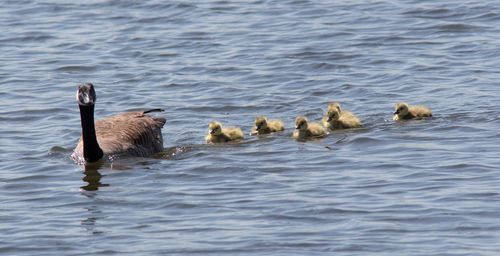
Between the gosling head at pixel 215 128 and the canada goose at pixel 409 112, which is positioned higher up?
the gosling head at pixel 215 128

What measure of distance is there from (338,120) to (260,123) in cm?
117

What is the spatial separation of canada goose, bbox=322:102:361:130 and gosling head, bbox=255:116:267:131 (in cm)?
91

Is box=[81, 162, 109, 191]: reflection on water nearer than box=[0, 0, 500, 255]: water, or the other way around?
box=[0, 0, 500, 255]: water

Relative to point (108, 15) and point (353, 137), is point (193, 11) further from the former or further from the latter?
point (353, 137)

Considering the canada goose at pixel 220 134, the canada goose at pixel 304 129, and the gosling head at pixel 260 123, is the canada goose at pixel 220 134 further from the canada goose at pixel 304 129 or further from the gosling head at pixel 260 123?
the canada goose at pixel 304 129

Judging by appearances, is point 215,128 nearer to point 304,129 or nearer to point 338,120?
point 304,129

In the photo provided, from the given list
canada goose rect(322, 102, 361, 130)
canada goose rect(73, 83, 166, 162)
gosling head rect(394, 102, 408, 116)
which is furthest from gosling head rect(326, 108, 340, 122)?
canada goose rect(73, 83, 166, 162)

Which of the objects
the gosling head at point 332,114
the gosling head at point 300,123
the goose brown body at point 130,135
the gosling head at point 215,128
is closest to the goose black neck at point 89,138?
the goose brown body at point 130,135

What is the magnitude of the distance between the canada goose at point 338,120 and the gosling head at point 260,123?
0.91 metres

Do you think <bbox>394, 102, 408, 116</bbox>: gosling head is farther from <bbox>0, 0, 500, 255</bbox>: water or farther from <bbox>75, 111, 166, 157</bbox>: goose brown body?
<bbox>75, 111, 166, 157</bbox>: goose brown body

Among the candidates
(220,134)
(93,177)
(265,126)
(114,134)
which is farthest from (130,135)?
(265,126)

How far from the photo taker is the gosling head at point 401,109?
13.1 m

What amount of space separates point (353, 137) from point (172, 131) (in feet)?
9.50

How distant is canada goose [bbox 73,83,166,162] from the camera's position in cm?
1145
